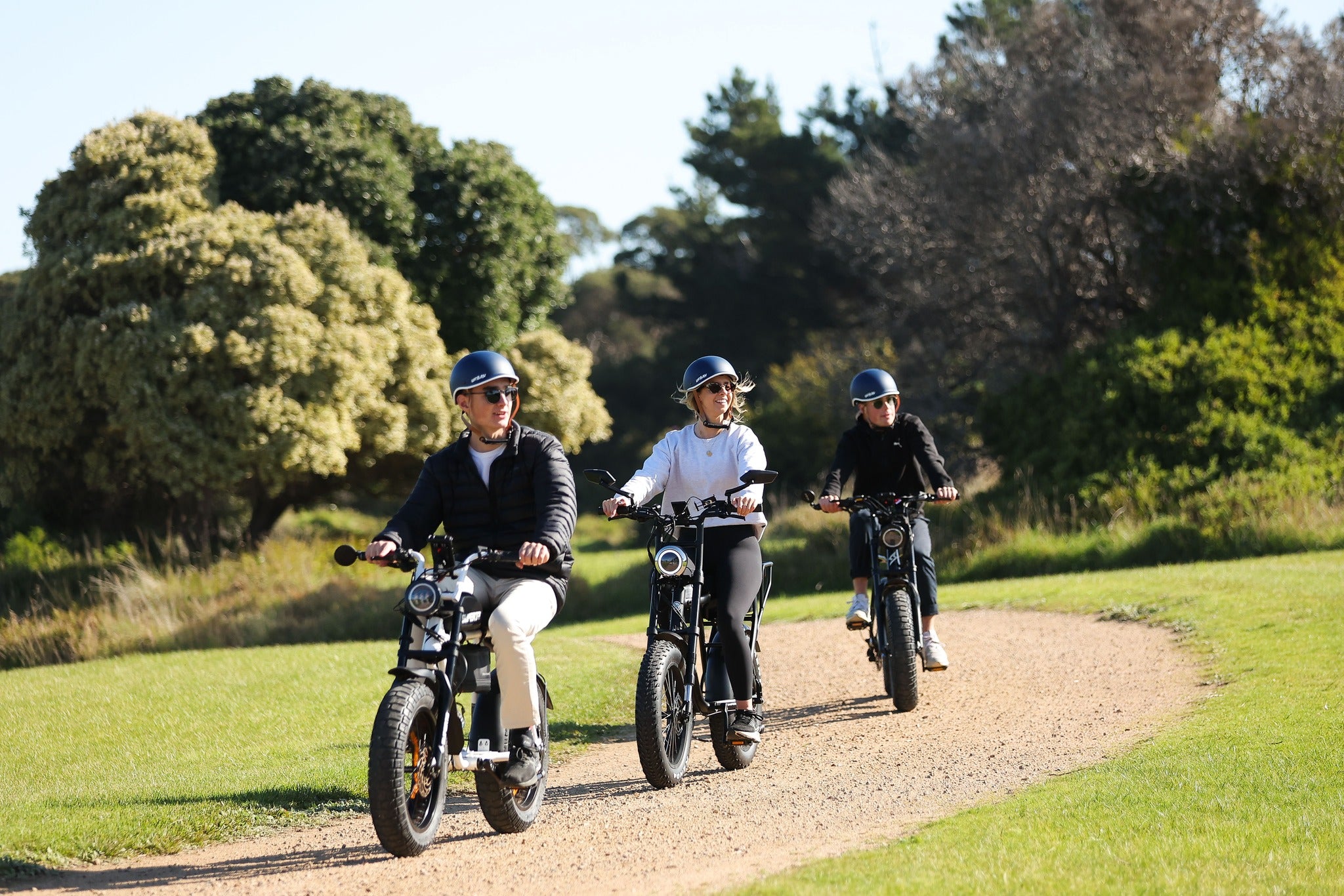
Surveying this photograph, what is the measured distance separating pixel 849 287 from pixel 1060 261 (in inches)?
668

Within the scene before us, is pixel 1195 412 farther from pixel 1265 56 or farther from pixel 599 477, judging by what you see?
pixel 599 477

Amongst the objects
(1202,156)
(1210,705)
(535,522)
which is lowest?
(1210,705)

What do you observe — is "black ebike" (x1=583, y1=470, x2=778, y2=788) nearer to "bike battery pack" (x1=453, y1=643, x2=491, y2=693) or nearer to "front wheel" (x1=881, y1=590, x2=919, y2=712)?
"bike battery pack" (x1=453, y1=643, x2=491, y2=693)

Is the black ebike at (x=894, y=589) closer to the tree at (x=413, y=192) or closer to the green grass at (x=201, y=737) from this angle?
the green grass at (x=201, y=737)

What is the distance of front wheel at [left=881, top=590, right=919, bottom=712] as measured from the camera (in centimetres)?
851

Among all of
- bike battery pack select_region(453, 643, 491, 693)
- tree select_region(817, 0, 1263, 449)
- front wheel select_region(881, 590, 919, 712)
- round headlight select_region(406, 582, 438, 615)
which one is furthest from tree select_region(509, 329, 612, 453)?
round headlight select_region(406, 582, 438, 615)

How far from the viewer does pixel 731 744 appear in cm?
711

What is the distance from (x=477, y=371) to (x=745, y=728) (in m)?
2.41

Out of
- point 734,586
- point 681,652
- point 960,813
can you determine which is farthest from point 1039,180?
point 960,813

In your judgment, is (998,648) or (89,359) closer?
(998,648)

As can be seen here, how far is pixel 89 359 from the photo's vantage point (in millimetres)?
20047

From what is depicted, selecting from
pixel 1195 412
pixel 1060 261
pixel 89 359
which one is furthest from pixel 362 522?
pixel 1195 412

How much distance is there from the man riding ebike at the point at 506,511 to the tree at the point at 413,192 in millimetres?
18197

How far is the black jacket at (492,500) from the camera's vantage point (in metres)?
6.13
